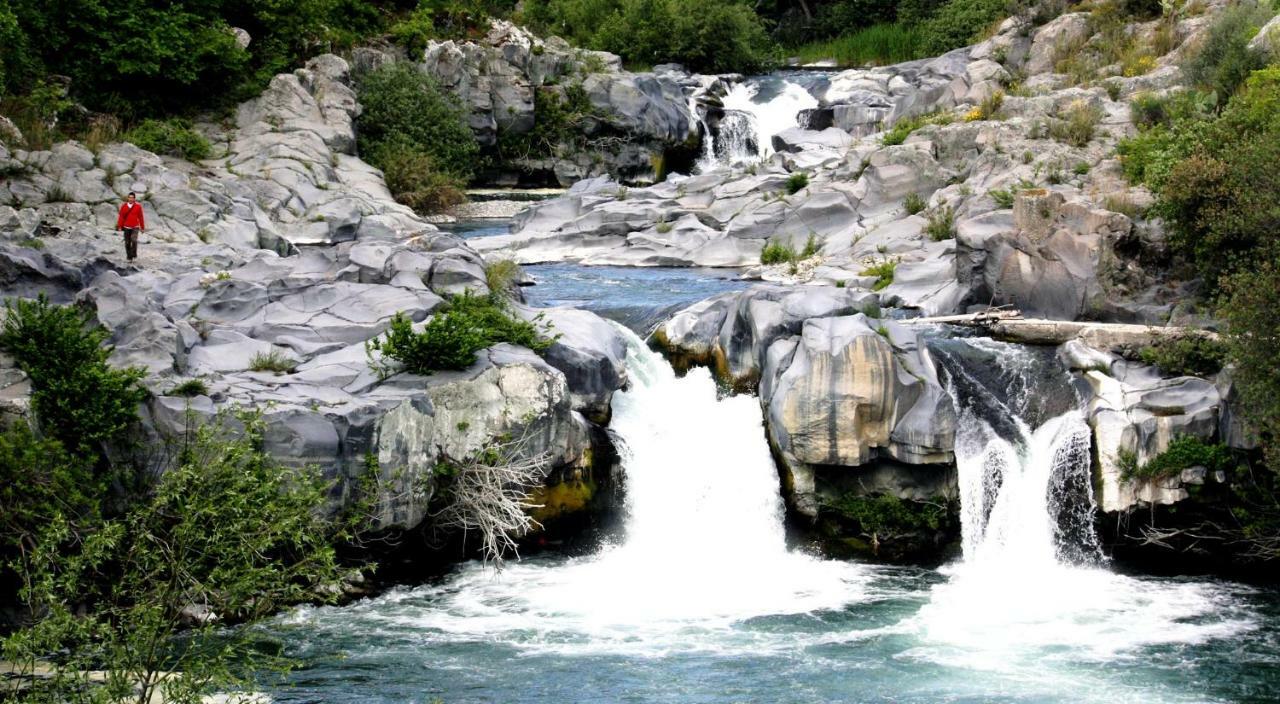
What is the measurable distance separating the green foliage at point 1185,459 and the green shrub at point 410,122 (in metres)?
23.7

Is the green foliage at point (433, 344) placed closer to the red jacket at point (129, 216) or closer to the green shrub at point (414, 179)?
the red jacket at point (129, 216)

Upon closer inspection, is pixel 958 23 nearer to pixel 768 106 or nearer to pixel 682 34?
pixel 768 106

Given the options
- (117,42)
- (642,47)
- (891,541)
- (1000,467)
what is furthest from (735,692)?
(642,47)

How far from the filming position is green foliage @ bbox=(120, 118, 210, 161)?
99.4ft

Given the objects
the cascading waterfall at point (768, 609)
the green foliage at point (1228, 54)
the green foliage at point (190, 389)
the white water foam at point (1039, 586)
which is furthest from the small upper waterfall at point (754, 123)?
the green foliage at point (190, 389)

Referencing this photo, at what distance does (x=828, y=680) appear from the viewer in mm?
12805

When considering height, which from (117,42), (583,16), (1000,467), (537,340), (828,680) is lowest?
(828,680)

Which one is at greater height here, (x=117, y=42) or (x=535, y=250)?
(x=117, y=42)

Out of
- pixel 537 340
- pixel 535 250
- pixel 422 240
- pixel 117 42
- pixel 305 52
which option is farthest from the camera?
pixel 305 52

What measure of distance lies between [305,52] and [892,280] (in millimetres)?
20761

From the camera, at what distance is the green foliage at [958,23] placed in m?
42.2

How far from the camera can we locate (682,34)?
4756 cm

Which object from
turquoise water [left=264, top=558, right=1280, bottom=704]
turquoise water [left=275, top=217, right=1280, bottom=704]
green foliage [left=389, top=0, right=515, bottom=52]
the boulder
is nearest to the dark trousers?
turquoise water [left=275, top=217, right=1280, bottom=704]

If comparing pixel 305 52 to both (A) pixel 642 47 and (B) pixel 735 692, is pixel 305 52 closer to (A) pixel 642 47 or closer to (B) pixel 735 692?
(A) pixel 642 47
